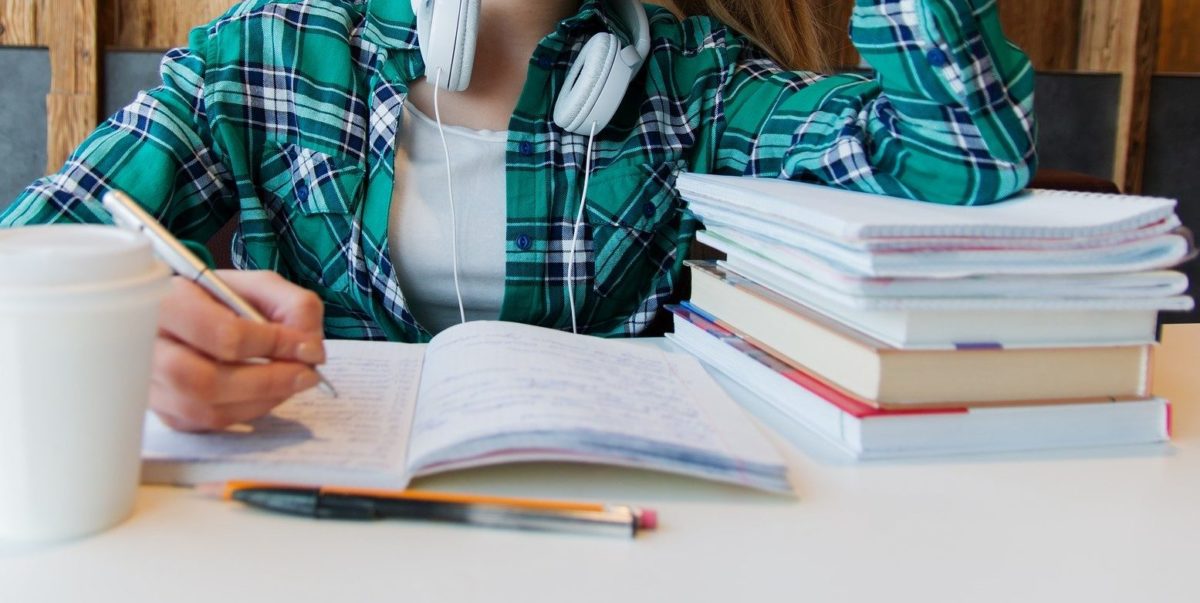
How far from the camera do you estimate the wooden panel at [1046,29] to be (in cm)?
354

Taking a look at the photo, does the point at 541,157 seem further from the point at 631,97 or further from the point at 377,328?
the point at 377,328

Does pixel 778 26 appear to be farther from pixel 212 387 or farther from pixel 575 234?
pixel 212 387

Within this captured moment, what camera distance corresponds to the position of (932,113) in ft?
3.02

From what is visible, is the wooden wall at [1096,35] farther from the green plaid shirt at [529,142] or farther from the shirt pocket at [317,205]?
the shirt pocket at [317,205]

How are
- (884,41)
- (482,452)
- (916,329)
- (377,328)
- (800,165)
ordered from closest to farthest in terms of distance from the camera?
(482,452) < (916,329) < (884,41) < (800,165) < (377,328)

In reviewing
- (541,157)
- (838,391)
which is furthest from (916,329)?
(541,157)

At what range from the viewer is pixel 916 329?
0.63m

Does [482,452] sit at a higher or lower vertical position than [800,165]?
lower

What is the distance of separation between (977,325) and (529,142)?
63 cm

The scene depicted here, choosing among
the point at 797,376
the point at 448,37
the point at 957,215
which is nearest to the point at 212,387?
the point at 797,376

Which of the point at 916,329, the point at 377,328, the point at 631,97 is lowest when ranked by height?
the point at 377,328

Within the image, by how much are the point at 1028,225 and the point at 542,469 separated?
336mm

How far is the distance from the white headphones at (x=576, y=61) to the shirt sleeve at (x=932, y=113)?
0.72ft

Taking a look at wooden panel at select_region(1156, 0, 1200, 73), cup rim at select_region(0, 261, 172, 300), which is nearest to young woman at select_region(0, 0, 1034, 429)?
cup rim at select_region(0, 261, 172, 300)
